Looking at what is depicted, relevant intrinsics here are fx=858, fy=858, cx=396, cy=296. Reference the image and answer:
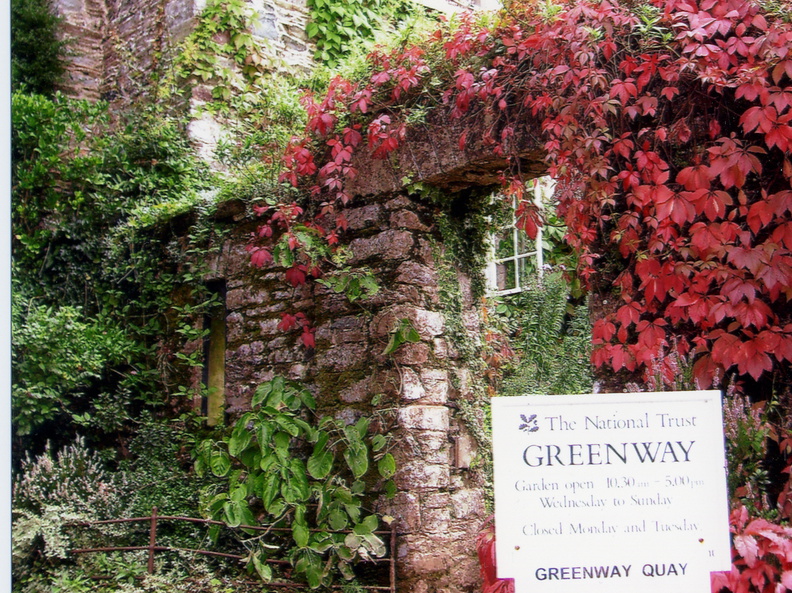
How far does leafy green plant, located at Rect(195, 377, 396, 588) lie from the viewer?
413 cm


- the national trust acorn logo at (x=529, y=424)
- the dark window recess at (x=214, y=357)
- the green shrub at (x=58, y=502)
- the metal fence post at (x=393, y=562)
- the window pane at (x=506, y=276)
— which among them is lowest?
the metal fence post at (x=393, y=562)

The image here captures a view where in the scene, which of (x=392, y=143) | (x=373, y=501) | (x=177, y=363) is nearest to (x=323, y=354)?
(x=373, y=501)

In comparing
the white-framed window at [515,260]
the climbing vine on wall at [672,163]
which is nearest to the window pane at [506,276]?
the white-framed window at [515,260]

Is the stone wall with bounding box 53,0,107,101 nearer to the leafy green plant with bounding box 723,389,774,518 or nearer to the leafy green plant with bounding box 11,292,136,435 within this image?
the leafy green plant with bounding box 11,292,136,435

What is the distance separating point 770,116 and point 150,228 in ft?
14.6

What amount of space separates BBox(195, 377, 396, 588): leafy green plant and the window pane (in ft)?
11.1

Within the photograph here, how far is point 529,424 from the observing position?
242 cm

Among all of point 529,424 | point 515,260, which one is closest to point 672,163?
point 529,424

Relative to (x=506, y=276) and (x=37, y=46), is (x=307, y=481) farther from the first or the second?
(x=37, y=46)

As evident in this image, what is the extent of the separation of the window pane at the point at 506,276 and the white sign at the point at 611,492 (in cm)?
512

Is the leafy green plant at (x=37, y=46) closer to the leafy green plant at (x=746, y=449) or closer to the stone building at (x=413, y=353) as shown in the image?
the stone building at (x=413, y=353)

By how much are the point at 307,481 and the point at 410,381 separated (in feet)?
2.41

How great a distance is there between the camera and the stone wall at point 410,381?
169 inches

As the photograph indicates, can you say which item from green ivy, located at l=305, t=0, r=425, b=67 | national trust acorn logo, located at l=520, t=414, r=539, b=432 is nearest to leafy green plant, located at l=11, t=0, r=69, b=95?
green ivy, located at l=305, t=0, r=425, b=67
